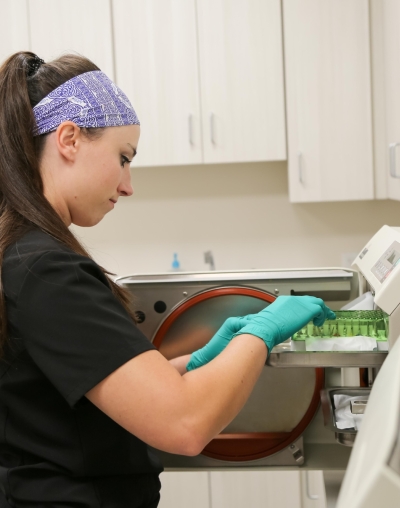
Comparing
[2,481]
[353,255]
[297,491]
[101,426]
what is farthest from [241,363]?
[353,255]

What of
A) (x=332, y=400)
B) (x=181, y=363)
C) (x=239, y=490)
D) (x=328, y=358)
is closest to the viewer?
(x=328, y=358)

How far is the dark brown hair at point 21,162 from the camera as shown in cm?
105

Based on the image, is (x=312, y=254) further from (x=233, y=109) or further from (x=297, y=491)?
(x=297, y=491)

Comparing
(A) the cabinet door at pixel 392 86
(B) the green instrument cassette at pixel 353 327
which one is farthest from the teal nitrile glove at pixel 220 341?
(A) the cabinet door at pixel 392 86

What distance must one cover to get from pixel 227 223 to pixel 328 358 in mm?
1998

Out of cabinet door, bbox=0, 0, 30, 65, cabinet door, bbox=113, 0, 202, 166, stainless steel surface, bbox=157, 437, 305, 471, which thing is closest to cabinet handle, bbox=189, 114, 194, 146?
cabinet door, bbox=113, 0, 202, 166

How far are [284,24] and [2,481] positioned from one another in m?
2.10

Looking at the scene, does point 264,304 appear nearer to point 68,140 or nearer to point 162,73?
point 68,140

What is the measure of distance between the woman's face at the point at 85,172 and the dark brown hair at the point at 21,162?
0.9 inches

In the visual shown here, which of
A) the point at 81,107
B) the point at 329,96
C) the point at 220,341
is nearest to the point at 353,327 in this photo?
the point at 220,341

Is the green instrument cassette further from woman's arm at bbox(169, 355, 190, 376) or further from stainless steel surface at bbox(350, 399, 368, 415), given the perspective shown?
woman's arm at bbox(169, 355, 190, 376)

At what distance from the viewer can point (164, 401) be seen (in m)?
0.92

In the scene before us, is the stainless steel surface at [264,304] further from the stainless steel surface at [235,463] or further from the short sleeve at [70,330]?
the short sleeve at [70,330]

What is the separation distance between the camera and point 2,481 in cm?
104
